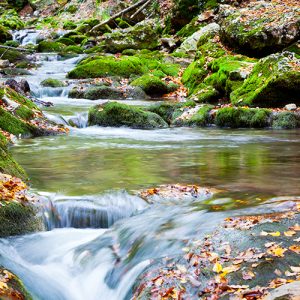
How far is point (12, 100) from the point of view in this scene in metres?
11.7

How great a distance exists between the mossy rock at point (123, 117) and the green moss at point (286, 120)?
10.2 ft

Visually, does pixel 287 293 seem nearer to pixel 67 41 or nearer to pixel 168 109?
pixel 168 109

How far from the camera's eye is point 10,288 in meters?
3.64

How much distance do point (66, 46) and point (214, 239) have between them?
2617 cm

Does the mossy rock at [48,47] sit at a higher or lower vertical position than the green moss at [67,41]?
lower

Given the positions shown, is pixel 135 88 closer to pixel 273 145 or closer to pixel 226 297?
pixel 273 145

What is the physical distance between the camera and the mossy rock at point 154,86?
18406 mm

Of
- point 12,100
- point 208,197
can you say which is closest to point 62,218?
point 208,197

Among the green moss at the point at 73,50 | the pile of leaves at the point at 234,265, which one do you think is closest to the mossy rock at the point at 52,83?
the green moss at the point at 73,50

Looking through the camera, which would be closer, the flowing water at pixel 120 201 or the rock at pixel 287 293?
the rock at pixel 287 293

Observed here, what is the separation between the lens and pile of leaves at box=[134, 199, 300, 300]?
11.9 feet

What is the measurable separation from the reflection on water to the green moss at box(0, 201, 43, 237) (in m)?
0.90

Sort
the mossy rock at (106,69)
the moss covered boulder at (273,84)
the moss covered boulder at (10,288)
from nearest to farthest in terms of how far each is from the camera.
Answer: the moss covered boulder at (10,288) → the moss covered boulder at (273,84) → the mossy rock at (106,69)

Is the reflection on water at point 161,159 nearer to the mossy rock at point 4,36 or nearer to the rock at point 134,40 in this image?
the rock at point 134,40
